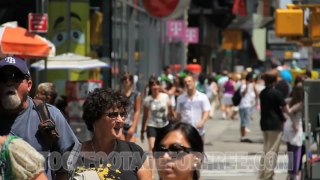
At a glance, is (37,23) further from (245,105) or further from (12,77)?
(245,105)

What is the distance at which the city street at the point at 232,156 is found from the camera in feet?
48.8

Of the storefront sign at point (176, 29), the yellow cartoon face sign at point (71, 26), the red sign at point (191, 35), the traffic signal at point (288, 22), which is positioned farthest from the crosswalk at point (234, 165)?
the red sign at point (191, 35)

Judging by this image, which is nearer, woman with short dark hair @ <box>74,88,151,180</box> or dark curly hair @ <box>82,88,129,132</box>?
woman with short dark hair @ <box>74,88,151,180</box>

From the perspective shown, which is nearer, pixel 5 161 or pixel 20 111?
pixel 5 161

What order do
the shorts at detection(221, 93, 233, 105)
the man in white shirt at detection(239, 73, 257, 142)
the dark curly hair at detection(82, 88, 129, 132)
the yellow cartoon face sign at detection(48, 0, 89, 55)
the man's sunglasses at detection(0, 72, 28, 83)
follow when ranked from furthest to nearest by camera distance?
the shorts at detection(221, 93, 233, 105), the man in white shirt at detection(239, 73, 257, 142), the yellow cartoon face sign at detection(48, 0, 89, 55), the dark curly hair at detection(82, 88, 129, 132), the man's sunglasses at detection(0, 72, 28, 83)

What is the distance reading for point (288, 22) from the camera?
18203 millimetres

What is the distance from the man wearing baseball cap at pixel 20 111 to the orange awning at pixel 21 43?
286 inches

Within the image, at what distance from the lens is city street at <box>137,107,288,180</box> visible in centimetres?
1488

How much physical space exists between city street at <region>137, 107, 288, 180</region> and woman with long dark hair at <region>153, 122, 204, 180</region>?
4.90 m

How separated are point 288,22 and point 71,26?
6094 millimetres

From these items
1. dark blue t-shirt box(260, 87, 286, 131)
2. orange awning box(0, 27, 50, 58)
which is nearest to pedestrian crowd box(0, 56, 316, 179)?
orange awning box(0, 27, 50, 58)

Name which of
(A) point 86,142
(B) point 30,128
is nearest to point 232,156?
(A) point 86,142

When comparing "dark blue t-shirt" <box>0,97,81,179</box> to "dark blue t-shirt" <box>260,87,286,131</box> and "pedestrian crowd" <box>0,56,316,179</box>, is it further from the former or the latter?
"dark blue t-shirt" <box>260,87,286,131</box>

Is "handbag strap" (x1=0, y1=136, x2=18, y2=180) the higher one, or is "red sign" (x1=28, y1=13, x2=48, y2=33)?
"red sign" (x1=28, y1=13, x2=48, y2=33)
